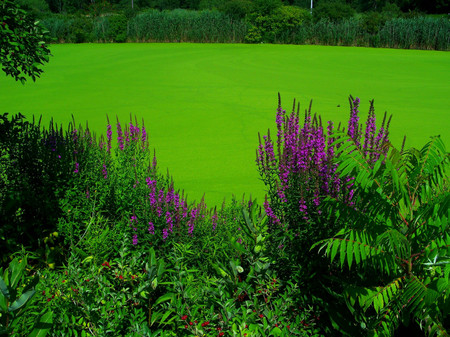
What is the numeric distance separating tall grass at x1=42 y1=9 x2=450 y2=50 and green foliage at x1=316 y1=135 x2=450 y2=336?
11820 mm

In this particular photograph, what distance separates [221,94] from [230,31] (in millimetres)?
7748

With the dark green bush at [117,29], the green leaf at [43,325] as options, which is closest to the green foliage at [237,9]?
the dark green bush at [117,29]

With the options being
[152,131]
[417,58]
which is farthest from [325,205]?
[417,58]

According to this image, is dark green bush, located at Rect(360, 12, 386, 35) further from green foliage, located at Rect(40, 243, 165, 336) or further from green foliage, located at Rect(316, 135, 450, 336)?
green foliage, located at Rect(40, 243, 165, 336)

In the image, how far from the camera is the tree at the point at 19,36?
2.46 meters

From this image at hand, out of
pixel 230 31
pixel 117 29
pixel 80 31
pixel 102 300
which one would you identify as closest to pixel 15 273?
pixel 102 300

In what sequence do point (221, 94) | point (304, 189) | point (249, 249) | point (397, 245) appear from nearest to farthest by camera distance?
point (397, 245) < point (249, 249) < point (304, 189) < point (221, 94)

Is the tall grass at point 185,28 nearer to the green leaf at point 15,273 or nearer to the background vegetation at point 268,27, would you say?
the background vegetation at point 268,27

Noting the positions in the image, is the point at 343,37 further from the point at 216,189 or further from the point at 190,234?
the point at 190,234

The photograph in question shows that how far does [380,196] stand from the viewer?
1.83m

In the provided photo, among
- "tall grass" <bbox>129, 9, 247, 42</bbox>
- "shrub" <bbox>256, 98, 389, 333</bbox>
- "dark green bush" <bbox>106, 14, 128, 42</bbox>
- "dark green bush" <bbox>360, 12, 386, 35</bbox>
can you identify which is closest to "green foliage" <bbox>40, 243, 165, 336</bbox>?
"shrub" <bbox>256, 98, 389, 333</bbox>

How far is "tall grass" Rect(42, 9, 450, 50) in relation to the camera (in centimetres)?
1245

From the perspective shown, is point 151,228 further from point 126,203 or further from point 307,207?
point 307,207

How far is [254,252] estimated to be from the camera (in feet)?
6.59
